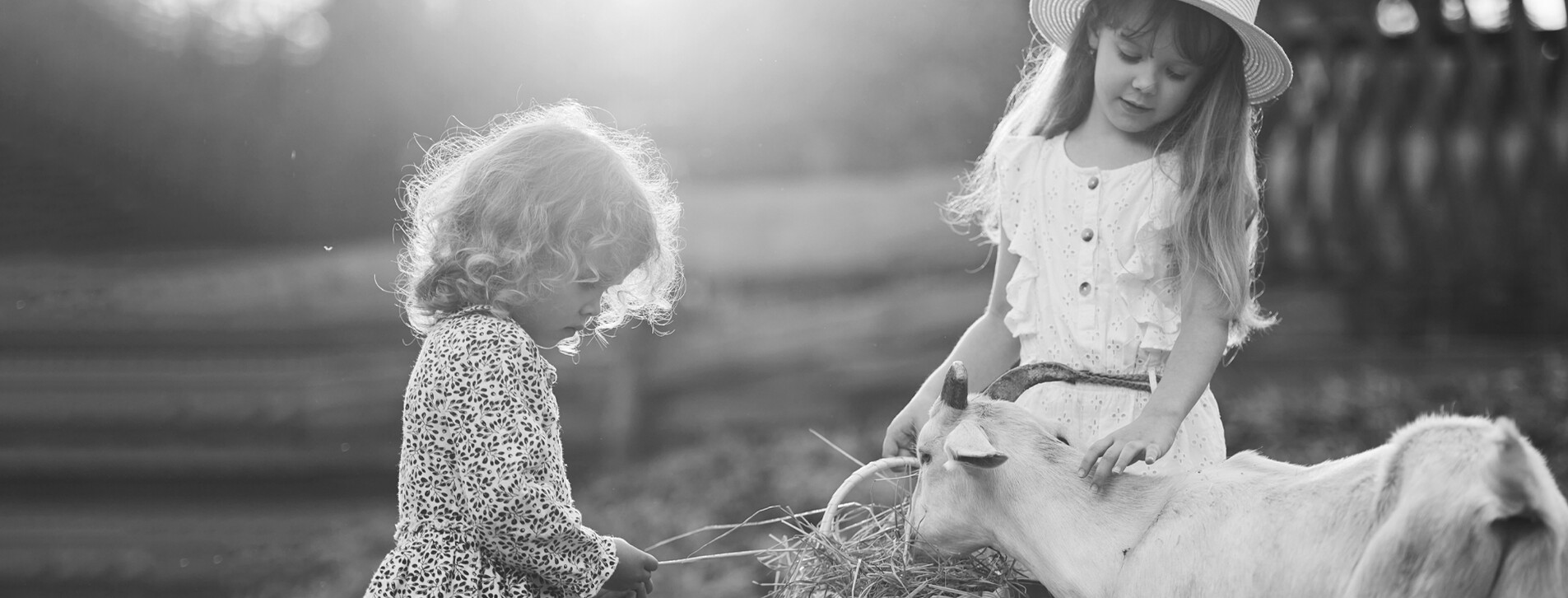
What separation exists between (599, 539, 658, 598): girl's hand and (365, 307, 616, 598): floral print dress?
84 millimetres

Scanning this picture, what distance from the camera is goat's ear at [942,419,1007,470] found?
216 centimetres

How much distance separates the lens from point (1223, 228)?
251 cm

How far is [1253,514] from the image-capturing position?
200cm

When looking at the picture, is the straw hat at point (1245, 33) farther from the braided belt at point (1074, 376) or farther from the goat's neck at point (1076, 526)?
the goat's neck at point (1076, 526)

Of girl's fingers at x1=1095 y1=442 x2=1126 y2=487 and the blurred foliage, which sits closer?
girl's fingers at x1=1095 y1=442 x2=1126 y2=487

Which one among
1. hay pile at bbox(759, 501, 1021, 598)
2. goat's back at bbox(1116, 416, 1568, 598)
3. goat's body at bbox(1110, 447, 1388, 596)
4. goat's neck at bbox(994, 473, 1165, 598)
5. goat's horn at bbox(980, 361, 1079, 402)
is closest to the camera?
goat's back at bbox(1116, 416, 1568, 598)

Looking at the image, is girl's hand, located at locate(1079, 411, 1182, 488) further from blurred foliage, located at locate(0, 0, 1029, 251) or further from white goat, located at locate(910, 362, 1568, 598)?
blurred foliage, located at locate(0, 0, 1029, 251)

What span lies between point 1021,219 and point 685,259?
5.49m

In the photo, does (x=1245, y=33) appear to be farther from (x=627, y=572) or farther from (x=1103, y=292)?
(x=627, y=572)

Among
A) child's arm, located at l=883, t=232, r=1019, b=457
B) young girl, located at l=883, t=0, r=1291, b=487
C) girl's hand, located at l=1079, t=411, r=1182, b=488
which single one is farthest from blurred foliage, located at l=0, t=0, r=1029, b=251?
girl's hand, located at l=1079, t=411, r=1182, b=488

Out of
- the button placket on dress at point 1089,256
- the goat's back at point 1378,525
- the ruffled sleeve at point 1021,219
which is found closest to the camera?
the goat's back at point 1378,525

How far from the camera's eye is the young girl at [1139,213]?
8.18ft

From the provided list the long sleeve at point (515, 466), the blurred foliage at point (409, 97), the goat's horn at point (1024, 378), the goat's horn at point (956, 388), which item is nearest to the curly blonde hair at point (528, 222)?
the long sleeve at point (515, 466)

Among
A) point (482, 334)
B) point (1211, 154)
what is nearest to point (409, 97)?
point (482, 334)
